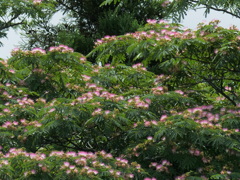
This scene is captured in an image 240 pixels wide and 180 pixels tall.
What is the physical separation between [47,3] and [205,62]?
8.63 meters

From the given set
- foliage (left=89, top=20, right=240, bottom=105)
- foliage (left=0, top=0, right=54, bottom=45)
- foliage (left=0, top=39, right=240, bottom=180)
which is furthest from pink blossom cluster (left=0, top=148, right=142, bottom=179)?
foliage (left=0, top=0, right=54, bottom=45)

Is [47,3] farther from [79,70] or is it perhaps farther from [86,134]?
[86,134]

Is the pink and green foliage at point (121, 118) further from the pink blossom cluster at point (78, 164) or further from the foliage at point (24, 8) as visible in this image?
the foliage at point (24, 8)

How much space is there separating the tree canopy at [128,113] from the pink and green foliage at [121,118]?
14mm

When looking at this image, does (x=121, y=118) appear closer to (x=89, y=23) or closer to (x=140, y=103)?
(x=140, y=103)

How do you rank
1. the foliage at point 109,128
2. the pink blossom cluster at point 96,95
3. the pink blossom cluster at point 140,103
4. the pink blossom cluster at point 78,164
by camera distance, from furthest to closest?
the pink blossom cluster at point 140,103, the pink blossom cluster at point 96,95, the foliage at point 109,128, the pink blossom cluster at point 78,164

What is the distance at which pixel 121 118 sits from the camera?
19.7 feet

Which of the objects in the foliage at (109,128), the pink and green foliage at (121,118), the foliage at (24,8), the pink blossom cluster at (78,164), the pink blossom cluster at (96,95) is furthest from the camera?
the foliage at (24,8)

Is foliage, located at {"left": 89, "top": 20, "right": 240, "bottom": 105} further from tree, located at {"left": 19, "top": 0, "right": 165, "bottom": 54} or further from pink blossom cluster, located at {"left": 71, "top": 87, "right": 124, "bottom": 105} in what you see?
tree, located at {"left": 19, "top": 0, "right": 165, "bottom": 54}

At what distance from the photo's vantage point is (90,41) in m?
15.7

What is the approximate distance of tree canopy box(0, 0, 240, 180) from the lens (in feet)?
18.0

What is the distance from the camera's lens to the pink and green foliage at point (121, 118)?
17.7 feet

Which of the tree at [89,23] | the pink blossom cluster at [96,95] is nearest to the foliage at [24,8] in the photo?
the tree at [89,23]

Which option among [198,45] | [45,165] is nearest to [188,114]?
[198,45]
